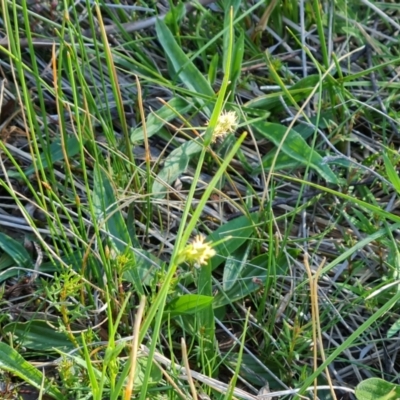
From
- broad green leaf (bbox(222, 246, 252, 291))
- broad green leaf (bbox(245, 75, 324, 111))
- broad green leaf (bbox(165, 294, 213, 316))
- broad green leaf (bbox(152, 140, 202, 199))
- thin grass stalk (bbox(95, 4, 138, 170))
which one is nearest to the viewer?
thin grass stalk (bbox(95, 4, 138, 170))

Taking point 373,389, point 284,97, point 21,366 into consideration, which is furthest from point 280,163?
point 21,366

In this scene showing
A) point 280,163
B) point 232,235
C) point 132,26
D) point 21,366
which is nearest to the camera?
point 21,366

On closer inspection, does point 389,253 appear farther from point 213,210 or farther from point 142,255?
point 142,255

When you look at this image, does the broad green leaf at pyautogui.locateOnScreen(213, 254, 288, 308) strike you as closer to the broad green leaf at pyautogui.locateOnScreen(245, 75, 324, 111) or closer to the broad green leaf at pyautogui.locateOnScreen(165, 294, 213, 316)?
the broad green leaf at pyautogui.locateOnScreen(165, 294, 213, 316)

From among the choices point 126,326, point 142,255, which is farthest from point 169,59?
point 126,326

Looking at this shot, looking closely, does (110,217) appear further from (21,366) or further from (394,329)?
(394,329)

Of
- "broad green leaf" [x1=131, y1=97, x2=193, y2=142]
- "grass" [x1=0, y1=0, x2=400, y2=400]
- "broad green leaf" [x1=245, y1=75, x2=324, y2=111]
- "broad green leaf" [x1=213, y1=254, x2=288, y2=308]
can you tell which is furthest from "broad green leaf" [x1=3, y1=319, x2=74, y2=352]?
"broad green leaf" [x1=245, y1=75, x2=324, y2=111]
